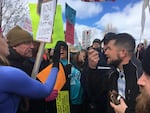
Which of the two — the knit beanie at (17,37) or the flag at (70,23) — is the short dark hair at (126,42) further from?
the flag at (70,23)

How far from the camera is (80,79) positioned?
5895 millimetres

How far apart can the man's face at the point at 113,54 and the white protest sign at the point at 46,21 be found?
0.81 metres

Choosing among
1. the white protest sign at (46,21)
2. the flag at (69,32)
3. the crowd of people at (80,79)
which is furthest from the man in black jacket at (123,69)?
the flag at (69,32)

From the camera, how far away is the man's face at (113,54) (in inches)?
183

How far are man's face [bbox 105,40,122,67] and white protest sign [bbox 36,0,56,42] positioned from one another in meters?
0.81

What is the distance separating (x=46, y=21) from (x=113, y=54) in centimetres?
88

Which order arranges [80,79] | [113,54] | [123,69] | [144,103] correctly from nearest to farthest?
[144,103], [123,69], [113,54], [80,79]

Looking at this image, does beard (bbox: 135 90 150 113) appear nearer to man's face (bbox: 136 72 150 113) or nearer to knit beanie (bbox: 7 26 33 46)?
man's face (bbox: 136 72 150 113)

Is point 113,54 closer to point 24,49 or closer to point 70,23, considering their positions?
point 24,49

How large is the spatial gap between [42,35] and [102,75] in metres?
1.67

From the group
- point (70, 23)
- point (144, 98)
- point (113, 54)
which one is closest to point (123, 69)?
point (113, 54)

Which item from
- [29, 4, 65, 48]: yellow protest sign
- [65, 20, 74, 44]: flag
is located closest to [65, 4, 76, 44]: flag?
[65, 20, 74, 44]: flag

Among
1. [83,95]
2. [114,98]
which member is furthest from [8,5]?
[114,98]

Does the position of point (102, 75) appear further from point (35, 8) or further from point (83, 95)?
A: point (35, 8)
